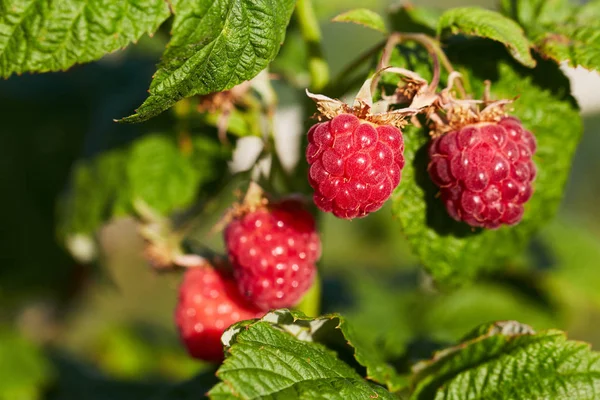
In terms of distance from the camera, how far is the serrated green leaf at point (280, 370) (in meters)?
0.95

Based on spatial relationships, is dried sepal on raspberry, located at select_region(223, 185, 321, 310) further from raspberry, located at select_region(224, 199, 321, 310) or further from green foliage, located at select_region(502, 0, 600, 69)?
green foliage, located at select_region(502, 0, 600, 69)

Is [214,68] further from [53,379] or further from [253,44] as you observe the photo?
[53,379]

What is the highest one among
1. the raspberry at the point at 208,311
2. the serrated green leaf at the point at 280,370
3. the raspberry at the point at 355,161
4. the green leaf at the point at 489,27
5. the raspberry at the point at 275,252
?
the green leaf at the point at 489,27

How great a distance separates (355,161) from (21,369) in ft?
5.92

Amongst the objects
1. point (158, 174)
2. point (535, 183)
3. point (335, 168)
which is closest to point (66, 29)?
point (335, 168)

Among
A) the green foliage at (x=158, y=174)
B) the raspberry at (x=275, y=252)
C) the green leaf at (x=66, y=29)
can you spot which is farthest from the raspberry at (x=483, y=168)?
the green foliage at (x=158, y=174)

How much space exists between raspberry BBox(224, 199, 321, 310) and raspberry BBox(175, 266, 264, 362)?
0.44ft

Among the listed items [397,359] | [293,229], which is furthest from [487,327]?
[293,229]

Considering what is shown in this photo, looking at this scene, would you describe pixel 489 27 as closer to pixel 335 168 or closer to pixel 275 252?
pixel 335 168

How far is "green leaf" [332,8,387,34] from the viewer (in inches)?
45.8

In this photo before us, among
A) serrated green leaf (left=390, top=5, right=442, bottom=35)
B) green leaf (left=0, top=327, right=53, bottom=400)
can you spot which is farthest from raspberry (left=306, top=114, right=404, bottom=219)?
green leaf (left=0, top=327, right=53, bottom=400)

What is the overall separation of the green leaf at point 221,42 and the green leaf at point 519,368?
64cm

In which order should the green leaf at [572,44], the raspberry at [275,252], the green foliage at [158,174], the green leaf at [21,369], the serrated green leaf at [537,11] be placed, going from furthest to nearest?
the green leaf at [21,369] → the green foliage at [158,174] → the serrated green leaf at [537,11] → the raspberry at [275,252] → the green leaf at [572,44]

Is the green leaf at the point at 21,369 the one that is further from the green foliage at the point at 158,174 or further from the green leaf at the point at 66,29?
the green leaf at the point at 66,29
